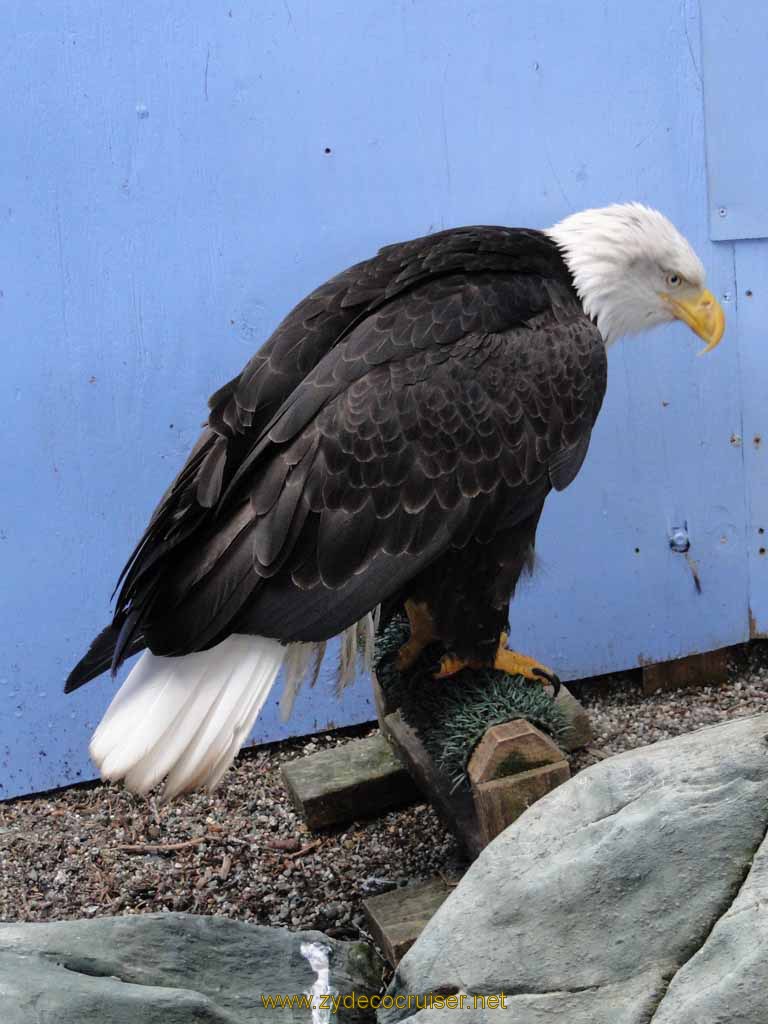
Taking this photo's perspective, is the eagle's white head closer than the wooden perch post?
No

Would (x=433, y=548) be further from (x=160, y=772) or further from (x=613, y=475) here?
(x=613, y=475)

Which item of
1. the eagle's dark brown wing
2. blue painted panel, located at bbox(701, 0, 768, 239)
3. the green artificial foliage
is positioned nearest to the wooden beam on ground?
the green artificial foliage

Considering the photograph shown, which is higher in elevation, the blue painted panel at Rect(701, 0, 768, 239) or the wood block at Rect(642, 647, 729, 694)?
the blue painted panel at Rect(701, 0, 768, 239)

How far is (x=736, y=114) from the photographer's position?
3.19 metres

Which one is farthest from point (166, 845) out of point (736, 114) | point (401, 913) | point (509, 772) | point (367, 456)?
point (736, 114)

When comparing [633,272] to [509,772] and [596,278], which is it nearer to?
[596,278]

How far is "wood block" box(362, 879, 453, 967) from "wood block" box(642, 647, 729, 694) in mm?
1412

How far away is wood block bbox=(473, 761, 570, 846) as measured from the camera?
6.72 ft

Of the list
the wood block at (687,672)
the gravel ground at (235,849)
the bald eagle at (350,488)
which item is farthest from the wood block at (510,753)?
the wood block at (687,672)

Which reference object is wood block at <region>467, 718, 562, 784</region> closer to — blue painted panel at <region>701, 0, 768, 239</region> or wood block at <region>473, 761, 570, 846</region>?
wood block at <region>473, 761, 570, 846</region>

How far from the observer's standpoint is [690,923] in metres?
1.56

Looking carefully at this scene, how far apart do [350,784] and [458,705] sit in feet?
2.02

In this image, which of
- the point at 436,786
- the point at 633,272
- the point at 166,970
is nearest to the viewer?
the point at 166,970

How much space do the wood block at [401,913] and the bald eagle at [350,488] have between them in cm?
46
